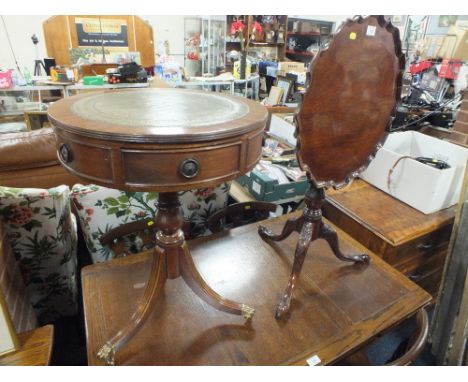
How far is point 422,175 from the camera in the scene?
138cm

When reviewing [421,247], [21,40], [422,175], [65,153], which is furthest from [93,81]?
[421,247]

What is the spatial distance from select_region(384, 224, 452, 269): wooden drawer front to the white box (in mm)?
113

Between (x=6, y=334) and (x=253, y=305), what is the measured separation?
2.08ft

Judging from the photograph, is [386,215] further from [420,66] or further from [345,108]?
[420,66]

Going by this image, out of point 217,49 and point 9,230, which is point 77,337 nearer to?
point 9,230

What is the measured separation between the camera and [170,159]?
2.06ft

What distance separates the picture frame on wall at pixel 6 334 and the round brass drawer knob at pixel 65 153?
343 mm

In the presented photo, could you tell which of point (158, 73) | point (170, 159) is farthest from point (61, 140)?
point (158, 73)

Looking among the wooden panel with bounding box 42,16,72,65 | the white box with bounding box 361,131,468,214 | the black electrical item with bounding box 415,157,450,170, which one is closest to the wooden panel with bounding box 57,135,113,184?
the white box with bounding box 361,131,468,214

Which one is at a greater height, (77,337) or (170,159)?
(170,159)

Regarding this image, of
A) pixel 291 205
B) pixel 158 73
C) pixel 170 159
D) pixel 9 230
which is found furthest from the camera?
pixel 158 73

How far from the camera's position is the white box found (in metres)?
1.37

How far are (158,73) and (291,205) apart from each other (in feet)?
9.15

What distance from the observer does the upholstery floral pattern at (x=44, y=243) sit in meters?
1.08
